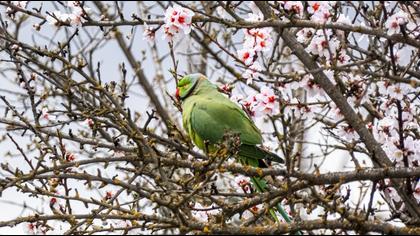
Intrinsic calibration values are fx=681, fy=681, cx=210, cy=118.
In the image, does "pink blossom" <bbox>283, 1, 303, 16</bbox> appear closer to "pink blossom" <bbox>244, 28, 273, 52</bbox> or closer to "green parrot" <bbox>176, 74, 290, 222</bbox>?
"pink blossom" <bbox>244, 28, 273, 52</bbox>

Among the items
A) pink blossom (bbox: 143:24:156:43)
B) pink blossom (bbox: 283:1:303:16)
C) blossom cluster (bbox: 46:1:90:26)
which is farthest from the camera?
pink blossom (bbox: 143:24:156:43)

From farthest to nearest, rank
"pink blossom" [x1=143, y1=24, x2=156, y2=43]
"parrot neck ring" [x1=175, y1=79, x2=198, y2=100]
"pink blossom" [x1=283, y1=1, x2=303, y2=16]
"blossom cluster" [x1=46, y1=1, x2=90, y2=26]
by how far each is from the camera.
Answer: "parrot neck ring" [x1=175, y1=79, x2=198, y2=100] → "pink blossom" [x1=143, y1=24, x2=156, y2=43] → "blossom cluster" [x1=46, y1=1, x2=90, y2=26] → "pink blossom" [x1=283, y1=1, x2=303, y2=16]

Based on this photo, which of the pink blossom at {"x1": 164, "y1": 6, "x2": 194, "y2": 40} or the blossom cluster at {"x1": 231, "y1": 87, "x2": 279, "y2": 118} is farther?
the blossom cluster at {"x1": 231, "y1": 87, "x2": 279, "y2": 118}

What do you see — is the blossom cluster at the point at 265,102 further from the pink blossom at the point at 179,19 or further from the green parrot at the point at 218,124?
the pink blossom at the point at 179,19

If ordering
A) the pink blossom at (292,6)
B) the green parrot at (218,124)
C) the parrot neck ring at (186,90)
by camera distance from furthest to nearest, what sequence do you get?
1. the parrot neck ring at (186,90)
2. the green parrot at (218,124)
3. the pink blossom at (292,6)

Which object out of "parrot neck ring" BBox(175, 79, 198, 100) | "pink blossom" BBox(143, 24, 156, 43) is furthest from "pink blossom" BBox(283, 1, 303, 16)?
"parrot neck ring" BBox(175, 79, 198, 100)

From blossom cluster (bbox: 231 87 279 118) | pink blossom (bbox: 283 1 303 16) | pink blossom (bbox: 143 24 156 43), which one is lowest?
blossom cluster (bbox: 231 87 279 118)

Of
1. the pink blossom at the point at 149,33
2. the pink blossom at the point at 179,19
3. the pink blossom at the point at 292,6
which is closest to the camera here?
the pink blossom at the point at 292,6

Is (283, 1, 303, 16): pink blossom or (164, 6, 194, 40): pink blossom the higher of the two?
(164, 6, 194, 40): pink blossom

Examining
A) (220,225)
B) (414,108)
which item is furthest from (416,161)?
(220,225)

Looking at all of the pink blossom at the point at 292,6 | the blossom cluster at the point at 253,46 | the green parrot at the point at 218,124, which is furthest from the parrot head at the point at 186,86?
the pink blossom at the point at 292,6

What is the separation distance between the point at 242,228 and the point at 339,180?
0.67 meters

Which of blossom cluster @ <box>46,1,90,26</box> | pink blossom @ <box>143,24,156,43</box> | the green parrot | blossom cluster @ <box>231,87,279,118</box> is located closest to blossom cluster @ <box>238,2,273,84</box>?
blossom cluster @ <box>231,87,279,118</box>

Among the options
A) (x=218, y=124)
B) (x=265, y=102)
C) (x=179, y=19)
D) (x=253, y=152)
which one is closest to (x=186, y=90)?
(x=218, y=124)
